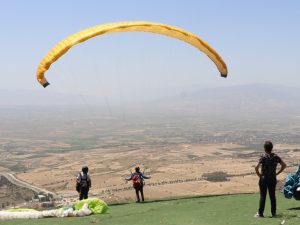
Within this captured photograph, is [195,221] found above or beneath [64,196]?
above

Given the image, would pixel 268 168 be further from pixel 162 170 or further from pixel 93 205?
pixel 162 170

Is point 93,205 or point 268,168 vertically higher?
point 268,168

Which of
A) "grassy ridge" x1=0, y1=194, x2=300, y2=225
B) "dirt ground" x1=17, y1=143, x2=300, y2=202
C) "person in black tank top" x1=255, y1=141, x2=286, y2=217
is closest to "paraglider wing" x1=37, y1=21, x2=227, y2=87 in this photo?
"person in black tank top" x1=255, y1=141, x2=286, y2=217

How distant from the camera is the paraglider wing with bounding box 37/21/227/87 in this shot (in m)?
10.2

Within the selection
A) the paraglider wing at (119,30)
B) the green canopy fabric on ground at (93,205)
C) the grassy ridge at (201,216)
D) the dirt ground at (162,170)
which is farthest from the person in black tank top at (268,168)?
the dirt ground at (162,170)

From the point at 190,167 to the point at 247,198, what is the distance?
94837 millimetres

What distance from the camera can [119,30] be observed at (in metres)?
10.8

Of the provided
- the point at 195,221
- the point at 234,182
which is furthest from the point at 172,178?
the point at 195,221

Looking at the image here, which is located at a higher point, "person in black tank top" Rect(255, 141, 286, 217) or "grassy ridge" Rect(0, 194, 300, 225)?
"person in black tank top" Rect(255, 141, 286, 217)

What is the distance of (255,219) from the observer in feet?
39.4

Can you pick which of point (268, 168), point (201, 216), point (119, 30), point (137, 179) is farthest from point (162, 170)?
point (119, 30)

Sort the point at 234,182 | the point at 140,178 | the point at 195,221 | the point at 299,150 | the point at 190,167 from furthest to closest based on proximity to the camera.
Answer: the point at 299,150 → the point at 190,167 → the point at 234,182 → the point at 140,178 → the point at 195,221

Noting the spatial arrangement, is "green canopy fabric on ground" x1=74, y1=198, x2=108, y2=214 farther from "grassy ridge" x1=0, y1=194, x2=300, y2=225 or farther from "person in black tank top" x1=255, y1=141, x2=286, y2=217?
"person in black tank top" x1=255, y1=141, x2=286, y2=217

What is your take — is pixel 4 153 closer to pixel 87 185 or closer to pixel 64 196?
pixel 64 196
